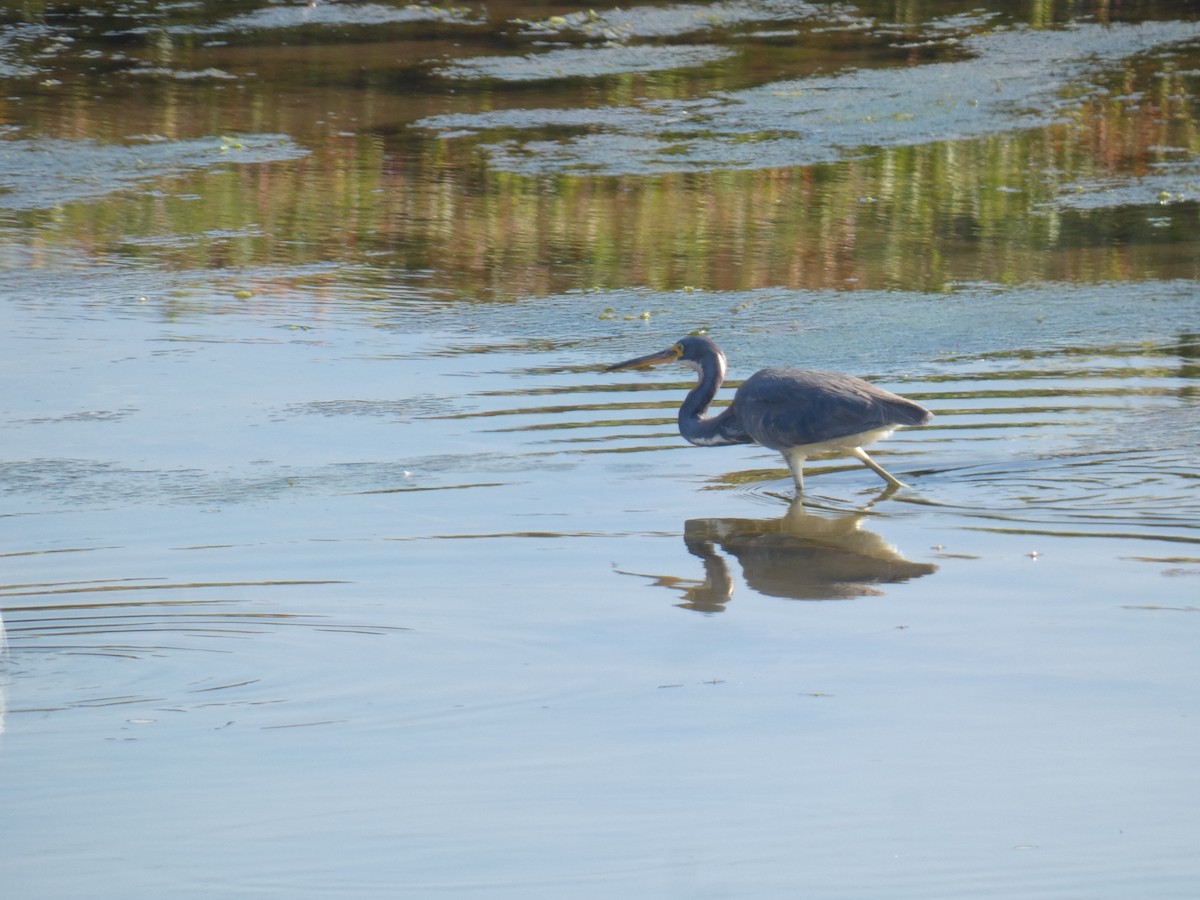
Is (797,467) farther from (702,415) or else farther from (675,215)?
(675,215)

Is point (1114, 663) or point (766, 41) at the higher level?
point (766, 41)

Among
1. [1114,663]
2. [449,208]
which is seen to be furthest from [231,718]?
[449,208]

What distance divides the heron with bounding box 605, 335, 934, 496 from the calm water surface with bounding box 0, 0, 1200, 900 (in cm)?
20

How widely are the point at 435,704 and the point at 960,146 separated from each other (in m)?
10.6

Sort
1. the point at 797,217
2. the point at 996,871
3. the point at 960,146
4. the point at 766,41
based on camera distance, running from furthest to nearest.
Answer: the point at 766,41 < the point at 960,146 < the point at 797,217 < the point at 996,871

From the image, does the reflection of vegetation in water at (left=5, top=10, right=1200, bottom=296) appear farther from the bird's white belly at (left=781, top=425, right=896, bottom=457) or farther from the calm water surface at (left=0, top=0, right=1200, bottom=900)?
the bird's white belly at (left=781, top=425, right=896, bottom=457)

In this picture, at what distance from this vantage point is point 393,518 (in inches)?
292

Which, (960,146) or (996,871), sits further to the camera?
(960,146)

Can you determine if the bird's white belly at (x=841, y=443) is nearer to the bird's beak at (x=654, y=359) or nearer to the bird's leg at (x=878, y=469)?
the bird's leg at (x=878, y=469)

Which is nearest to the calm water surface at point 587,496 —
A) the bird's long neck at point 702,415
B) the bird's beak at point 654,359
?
the bird's long neck at point 702,415

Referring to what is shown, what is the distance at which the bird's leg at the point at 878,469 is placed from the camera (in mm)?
8164

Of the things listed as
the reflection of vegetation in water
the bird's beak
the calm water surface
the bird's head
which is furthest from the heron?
the reflection of vegetation in water

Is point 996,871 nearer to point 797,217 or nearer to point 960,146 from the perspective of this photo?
point 797,217

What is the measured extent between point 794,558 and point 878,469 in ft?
3.65
